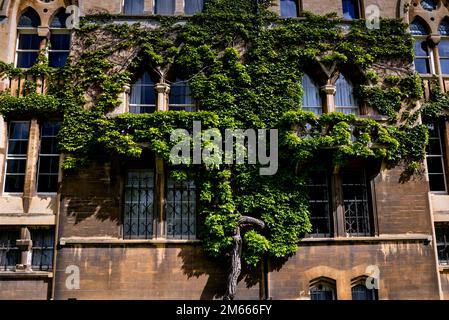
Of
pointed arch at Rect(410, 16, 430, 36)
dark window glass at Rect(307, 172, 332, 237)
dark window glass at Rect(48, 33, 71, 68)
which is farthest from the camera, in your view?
pointed arch at Rect(410, 16, 430, 36)

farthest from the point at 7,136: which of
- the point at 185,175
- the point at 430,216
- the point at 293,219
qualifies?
the point at 430,216

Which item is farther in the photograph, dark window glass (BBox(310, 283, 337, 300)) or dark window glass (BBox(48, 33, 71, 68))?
dark window glass (BBox(48, 33, 71, 68))

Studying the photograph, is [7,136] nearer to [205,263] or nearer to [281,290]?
[205,263]

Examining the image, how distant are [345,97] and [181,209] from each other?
665 centimetres

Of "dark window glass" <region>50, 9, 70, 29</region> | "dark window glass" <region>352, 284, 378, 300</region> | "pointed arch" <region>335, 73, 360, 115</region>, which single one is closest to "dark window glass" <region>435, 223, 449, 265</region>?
"dark window glass" <region>352, 284, 378, 300</region>

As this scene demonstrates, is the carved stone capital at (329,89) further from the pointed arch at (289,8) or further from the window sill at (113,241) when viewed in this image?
the window sill at (113,241)

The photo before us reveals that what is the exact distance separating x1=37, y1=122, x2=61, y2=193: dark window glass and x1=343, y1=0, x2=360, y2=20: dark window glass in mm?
10713

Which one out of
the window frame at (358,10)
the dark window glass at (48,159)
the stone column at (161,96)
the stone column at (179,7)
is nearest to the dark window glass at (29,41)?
the dark window glass at (48,159)

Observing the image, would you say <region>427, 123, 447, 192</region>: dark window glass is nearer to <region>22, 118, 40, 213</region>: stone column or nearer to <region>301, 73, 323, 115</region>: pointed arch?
<region>301, 73, 323, 115</region>: pointed arch

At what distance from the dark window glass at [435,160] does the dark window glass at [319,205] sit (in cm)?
375

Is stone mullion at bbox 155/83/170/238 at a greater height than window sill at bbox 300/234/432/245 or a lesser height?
greater

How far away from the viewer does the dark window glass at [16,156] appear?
51.2ft

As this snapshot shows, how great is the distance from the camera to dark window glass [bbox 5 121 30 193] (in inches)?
615

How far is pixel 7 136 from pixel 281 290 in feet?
33.0
